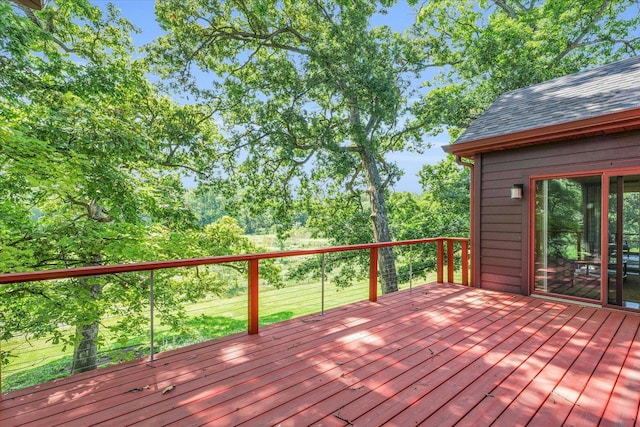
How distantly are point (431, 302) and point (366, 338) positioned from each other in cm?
177

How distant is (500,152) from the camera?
504 centimetres

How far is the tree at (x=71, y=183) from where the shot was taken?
5023 mm

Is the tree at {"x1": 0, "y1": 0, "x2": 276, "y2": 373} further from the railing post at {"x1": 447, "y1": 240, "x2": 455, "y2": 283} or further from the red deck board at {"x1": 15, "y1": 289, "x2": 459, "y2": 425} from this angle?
the railing post at {"x1": 447, "y1": 240, "x2": 455, "y2": 283}

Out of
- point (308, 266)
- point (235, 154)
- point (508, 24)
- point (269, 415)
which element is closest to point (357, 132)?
point (235, 154)

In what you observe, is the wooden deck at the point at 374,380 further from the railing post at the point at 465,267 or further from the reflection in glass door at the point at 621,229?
the railing post at the point at 465,267

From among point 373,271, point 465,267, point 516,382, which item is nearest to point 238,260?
point 373,271

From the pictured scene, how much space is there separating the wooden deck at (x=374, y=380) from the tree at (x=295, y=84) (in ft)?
20.7

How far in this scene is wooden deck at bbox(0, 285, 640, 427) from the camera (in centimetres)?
195

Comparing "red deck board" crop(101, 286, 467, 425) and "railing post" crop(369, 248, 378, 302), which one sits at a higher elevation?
"railing post" crop(369, 248, 378, 302)

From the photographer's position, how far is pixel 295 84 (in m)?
8.64

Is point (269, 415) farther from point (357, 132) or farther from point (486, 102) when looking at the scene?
point (486, 102)

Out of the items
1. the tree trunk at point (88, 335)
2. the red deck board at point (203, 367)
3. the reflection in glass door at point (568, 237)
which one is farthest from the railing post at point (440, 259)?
the tree trunk at point (88, 335)

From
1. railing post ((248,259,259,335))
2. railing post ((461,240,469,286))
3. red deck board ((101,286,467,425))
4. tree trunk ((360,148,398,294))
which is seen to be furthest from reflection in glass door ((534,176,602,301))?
tree trunk ((360,148,398,294))

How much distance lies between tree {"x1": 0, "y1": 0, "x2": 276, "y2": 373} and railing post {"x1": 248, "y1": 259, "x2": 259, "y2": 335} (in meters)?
2.74
